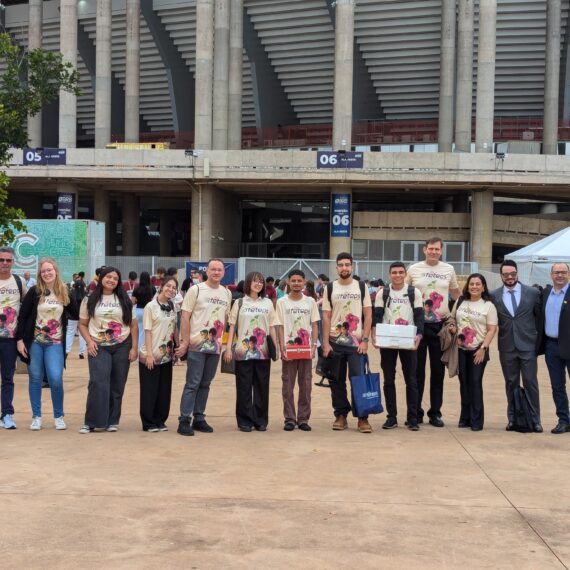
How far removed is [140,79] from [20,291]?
130ft

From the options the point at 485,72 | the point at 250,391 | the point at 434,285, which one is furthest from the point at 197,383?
the point at 485,72

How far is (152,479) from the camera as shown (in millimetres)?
6059

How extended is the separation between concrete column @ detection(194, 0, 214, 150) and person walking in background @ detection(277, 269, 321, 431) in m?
29.3

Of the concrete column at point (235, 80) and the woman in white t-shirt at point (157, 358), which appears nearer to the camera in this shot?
the woman in white t-shirt at point (157, 358)

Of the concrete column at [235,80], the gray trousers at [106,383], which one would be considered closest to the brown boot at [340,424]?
the gray trousers at [106,383]

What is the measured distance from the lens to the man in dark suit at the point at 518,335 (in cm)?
844

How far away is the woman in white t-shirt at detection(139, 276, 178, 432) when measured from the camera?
8.09 meters

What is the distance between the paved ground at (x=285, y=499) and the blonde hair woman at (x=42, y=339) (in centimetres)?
34

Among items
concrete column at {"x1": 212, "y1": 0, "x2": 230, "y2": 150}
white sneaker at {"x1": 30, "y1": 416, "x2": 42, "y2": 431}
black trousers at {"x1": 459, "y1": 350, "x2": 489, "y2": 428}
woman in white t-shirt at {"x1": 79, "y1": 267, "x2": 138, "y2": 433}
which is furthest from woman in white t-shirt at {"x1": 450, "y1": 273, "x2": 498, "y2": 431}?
concrete column at {"x1": 212, "y1": 0, "x2": 230, "y2": 150}

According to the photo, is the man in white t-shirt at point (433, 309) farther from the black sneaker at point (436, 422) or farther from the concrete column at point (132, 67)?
the concrete column at point (132, 67)

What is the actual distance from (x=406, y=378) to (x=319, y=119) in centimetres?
3907

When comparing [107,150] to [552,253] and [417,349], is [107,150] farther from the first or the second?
[417,349]

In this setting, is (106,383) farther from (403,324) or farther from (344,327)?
(403,324)

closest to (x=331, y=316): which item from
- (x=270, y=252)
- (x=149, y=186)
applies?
(x=149, y=186)
